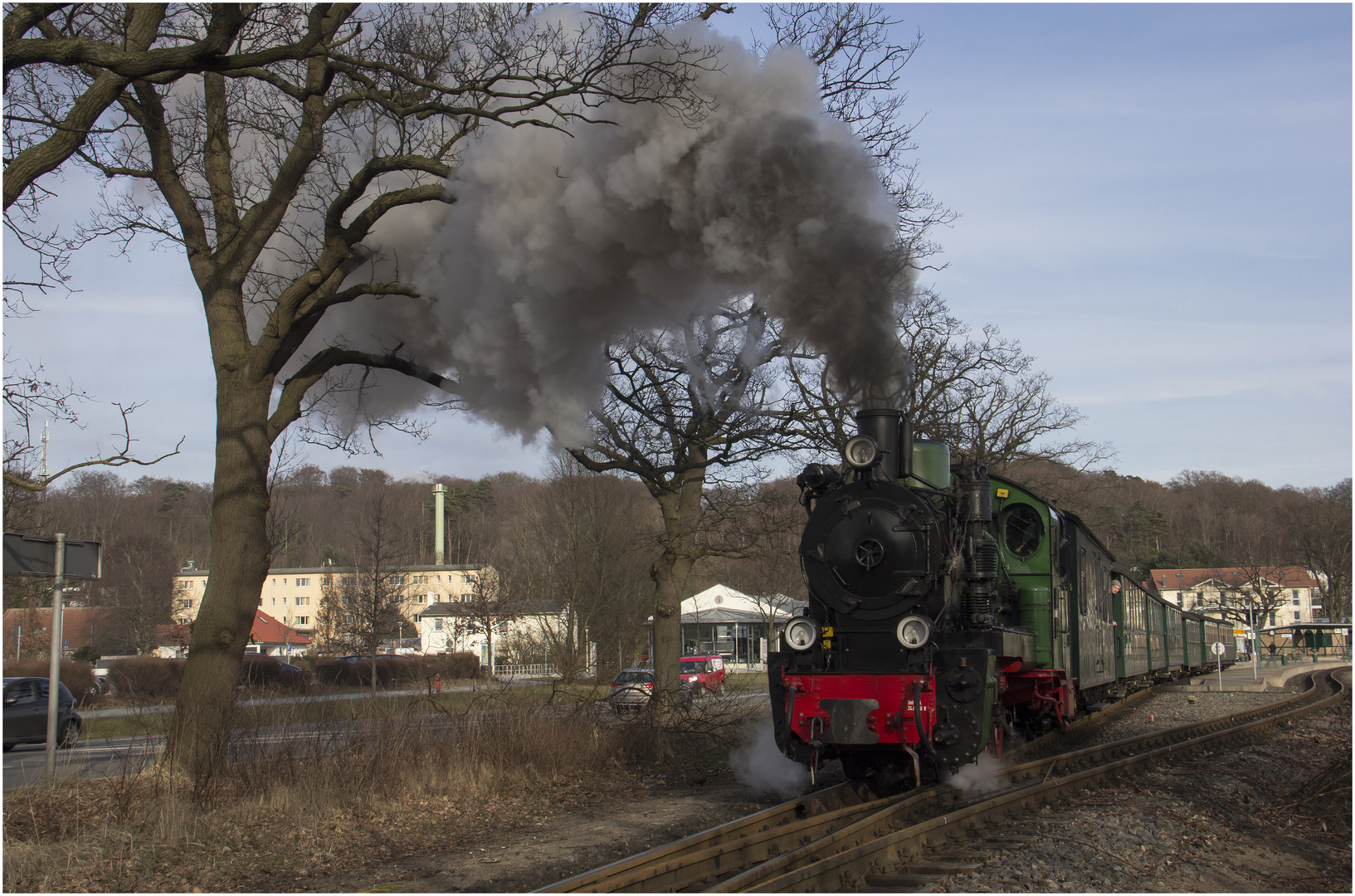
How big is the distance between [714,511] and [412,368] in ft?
22.7

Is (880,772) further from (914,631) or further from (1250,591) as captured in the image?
(1250,591)

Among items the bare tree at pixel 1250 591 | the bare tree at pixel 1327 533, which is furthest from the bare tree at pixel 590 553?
the bare tree at pixel 1327 533

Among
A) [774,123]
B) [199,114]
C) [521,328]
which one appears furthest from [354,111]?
[774,123]

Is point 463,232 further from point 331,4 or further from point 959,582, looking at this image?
point 959,582

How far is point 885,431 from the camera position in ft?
28.4

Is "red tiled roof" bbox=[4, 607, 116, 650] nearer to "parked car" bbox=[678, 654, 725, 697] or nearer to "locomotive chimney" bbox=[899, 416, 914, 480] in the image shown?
"parked car" bbox=[678, 654, 725, 697]

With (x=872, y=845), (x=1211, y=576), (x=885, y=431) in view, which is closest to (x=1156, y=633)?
(x=885, y=431)

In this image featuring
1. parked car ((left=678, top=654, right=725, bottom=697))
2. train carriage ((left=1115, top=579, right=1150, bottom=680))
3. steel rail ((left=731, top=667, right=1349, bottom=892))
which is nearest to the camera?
steel rail ((left=731, top=667, right=1349, bottom=892))

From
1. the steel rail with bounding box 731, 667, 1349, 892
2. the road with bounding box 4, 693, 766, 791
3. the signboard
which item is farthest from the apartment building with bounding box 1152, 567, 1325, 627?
the signboard

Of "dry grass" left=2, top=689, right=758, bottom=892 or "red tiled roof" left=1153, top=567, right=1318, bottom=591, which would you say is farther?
"red tiled roof" left=1153, top=567, right=1318, bottom=591

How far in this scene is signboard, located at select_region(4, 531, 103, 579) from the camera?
22.9ft

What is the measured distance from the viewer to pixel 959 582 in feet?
28.9

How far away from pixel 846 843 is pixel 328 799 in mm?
4000

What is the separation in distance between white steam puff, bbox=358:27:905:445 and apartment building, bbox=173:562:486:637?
3683cm
